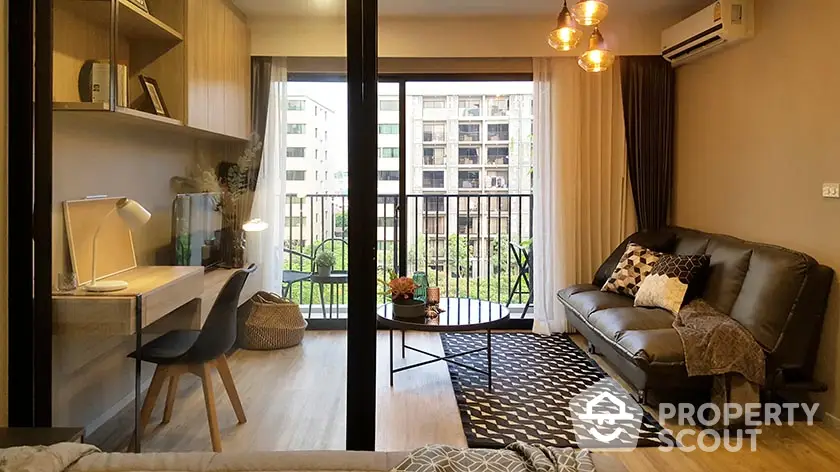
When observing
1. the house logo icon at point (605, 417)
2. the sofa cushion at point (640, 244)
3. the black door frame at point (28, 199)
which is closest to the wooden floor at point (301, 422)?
the house logo icon at point (605, 417)

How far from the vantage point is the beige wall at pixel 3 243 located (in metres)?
2.44

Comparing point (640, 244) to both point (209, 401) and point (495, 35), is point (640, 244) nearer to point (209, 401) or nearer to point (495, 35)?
point (495, 35)

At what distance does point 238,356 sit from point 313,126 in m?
1.07

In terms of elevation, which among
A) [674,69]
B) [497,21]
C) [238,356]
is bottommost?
[238,356]

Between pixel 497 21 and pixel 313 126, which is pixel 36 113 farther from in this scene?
pixel 497 21

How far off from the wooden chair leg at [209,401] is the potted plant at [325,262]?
655 millimetres

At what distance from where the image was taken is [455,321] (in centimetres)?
380

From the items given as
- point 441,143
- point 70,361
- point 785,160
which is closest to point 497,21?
point 441,143

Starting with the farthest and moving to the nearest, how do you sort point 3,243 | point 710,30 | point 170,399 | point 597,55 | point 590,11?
point 710,30 < point 597,55 < point 590,11 < point 170,399 < point 3,243

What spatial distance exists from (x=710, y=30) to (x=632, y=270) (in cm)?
172

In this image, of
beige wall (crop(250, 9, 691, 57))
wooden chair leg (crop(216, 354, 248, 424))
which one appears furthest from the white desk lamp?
beige wall (crop(250, 9, 691, 57))

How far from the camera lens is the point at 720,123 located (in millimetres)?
4473

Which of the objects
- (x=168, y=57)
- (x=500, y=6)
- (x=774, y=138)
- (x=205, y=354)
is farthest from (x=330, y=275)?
(x=500, y=6)

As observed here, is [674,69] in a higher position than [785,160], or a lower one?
higher
